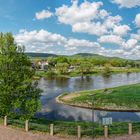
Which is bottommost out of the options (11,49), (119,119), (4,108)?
(119,119)

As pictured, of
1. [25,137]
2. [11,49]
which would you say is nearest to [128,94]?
[11,49]

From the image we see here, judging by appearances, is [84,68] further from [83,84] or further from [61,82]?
[83,84]

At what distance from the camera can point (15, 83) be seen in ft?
126

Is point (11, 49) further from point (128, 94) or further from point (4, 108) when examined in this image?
point (128, 94)

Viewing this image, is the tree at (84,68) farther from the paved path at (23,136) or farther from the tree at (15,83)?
the paved path at (23,136)

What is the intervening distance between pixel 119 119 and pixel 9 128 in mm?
24684

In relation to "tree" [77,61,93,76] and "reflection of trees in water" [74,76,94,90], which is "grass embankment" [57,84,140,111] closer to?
"reflection of trees in water" [74,76,94,90]

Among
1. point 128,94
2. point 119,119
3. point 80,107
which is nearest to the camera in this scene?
point 119,119

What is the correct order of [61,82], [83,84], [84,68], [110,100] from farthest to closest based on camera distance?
[84,68] → [61,82] → [83,84] → [110,100]

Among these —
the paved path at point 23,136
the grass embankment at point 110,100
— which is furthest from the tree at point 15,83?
the grass embankment at point 110,100

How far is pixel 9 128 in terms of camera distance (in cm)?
3362

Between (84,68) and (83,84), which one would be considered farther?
(84,68)

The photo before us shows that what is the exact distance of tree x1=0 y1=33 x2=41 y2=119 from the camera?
122 ft

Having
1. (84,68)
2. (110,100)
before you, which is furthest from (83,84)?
(84,68)
